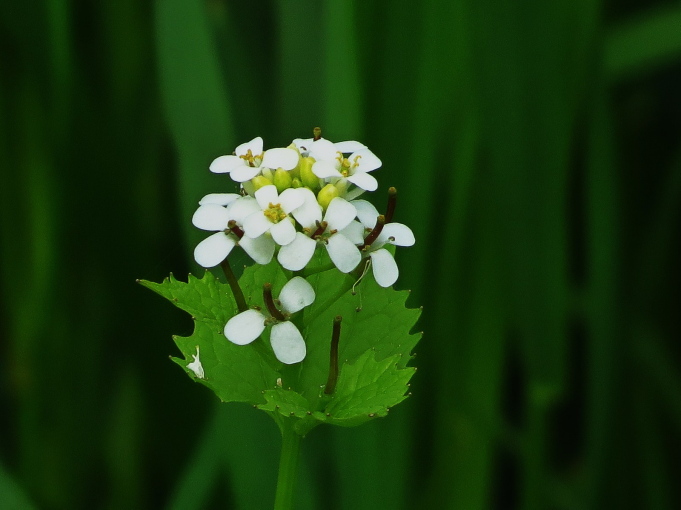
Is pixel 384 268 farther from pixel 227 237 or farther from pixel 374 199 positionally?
pixel 374 199

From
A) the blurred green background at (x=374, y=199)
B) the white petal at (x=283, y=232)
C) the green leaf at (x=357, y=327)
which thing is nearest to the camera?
the white petal at (x=283, y=232)

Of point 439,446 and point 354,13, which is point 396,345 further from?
Result: point 439,446

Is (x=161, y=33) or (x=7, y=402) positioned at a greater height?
(x=161, y=33)

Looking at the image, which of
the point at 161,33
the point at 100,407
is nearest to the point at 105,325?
the point at 100,407

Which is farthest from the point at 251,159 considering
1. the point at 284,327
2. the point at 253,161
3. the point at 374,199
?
the point at 374,199

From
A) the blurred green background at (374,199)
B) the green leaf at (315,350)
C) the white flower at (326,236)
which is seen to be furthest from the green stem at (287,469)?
the blurred green background at (374,199)

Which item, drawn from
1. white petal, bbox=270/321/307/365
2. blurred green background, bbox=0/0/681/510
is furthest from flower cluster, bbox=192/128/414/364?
blurred green background, bbox=0/0/681/510

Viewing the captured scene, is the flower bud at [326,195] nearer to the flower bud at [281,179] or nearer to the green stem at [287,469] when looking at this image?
the flower bud at [281,179]
